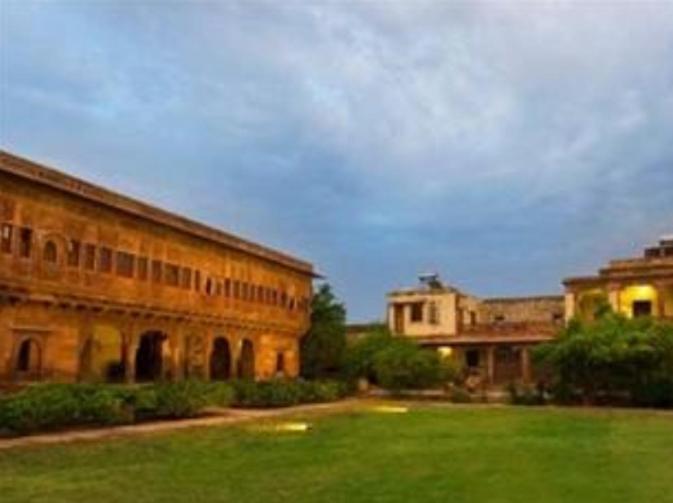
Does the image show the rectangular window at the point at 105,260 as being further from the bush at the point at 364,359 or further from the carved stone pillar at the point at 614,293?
the carved stone pillar at the point at 614,293

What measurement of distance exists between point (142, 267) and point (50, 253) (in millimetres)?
4906

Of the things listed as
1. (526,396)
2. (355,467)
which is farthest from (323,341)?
(355,467)

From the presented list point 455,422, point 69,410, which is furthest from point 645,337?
point 69,410

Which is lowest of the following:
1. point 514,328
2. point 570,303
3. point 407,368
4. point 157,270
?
point 407,368

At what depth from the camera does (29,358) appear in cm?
2566

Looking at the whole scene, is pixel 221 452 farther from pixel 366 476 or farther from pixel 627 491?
pixel 627 491

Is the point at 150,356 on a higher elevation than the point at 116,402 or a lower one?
higher

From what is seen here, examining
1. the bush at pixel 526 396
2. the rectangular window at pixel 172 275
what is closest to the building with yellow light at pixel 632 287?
the bush at pixel 526 396

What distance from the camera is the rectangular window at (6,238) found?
23.7 m

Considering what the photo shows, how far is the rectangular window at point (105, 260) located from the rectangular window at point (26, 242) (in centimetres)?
327

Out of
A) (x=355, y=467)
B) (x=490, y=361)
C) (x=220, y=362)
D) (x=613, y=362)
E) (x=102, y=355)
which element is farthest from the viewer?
(x=490, y=361)

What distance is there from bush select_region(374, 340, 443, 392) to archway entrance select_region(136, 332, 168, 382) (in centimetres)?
1337

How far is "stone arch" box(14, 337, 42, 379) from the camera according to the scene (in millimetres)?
24906

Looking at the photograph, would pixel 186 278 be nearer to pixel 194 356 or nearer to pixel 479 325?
pixel 194 356
